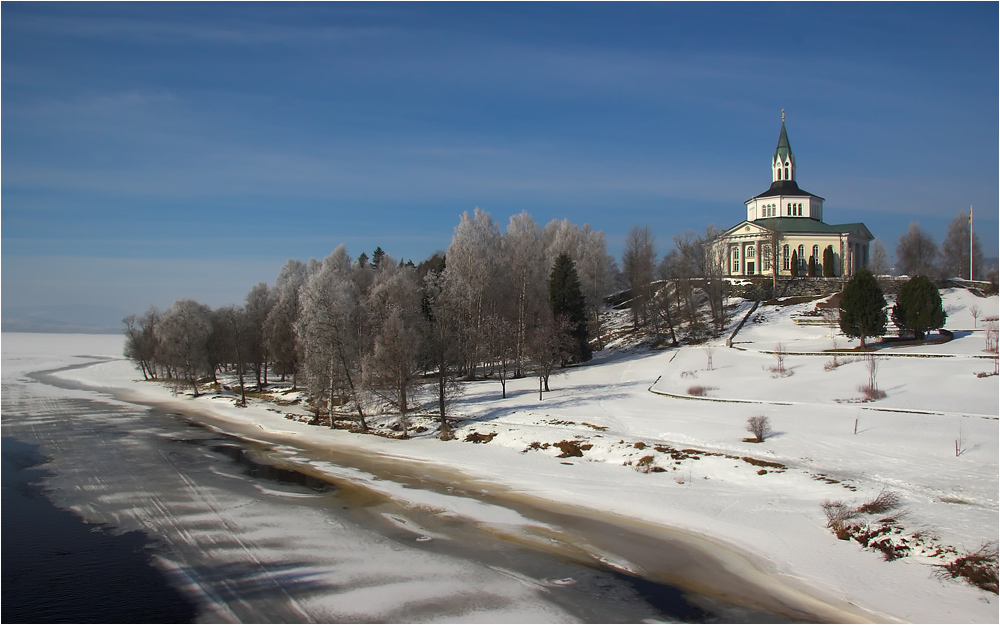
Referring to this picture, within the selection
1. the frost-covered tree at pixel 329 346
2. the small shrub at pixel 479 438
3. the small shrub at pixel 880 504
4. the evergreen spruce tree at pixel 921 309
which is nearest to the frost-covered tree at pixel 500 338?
the frost-covered tree at pixel 329 346

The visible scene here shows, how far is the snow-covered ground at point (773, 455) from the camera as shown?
49.4ft

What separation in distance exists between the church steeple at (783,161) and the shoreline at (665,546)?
7518cm

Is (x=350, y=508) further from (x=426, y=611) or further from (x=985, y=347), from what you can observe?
(x=985, y=347)

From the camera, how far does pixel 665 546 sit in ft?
54.7

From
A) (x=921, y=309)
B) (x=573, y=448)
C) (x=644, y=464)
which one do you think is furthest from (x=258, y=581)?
(x=921, y=309)

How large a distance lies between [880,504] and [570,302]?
32556 millimetres

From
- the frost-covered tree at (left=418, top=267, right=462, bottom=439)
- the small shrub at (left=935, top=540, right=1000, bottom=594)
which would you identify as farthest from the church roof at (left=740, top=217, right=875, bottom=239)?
the small shrub at (left=935, top=540, right=1000, bottom=594)

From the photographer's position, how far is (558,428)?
1158 inches

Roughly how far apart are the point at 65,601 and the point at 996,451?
27288mm

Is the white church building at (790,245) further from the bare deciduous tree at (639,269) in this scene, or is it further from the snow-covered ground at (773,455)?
the snow-covered ground at (773,455)

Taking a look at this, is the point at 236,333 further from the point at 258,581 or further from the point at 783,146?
the point at 783,146

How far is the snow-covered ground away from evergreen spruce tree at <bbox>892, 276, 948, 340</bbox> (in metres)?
1.99

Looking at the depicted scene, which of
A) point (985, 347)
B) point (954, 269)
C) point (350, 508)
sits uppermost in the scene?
point (954, 269)

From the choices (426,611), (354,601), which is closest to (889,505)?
(426,611)
